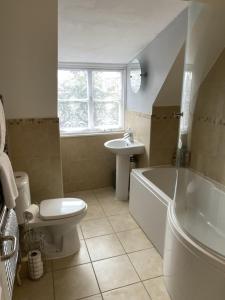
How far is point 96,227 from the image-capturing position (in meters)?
2.46

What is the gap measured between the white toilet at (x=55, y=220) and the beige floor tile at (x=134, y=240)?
1.56 ft

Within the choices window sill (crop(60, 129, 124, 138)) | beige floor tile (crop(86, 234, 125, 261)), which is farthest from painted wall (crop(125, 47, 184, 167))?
beige floor tile (crop(86, 234, 125, 261))

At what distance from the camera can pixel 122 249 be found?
210 centimetres

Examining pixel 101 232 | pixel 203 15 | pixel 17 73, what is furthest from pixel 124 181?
pixel 203 15

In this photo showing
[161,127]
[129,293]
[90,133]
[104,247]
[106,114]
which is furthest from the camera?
[106,114]

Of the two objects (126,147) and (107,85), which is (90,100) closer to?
(107,85)

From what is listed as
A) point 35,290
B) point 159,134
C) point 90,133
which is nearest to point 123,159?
point 159,134

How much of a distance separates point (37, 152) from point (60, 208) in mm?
613

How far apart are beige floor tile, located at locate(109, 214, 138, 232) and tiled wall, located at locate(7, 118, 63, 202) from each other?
31.3 inches

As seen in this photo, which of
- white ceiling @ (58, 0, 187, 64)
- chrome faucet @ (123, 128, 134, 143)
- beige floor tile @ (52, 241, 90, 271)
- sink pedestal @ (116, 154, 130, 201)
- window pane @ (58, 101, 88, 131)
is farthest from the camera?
window pane @ (58, 101, 88, 131)

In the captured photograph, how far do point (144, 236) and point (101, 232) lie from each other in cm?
47

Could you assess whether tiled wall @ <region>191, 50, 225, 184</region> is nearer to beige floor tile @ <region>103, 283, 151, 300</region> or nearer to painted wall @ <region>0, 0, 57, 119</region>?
beige floor tile @ <region>103, 283, 151, 300</region>

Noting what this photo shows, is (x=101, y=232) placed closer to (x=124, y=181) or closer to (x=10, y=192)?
(x=124, y=181)

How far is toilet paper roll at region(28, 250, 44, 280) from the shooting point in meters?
1.72
